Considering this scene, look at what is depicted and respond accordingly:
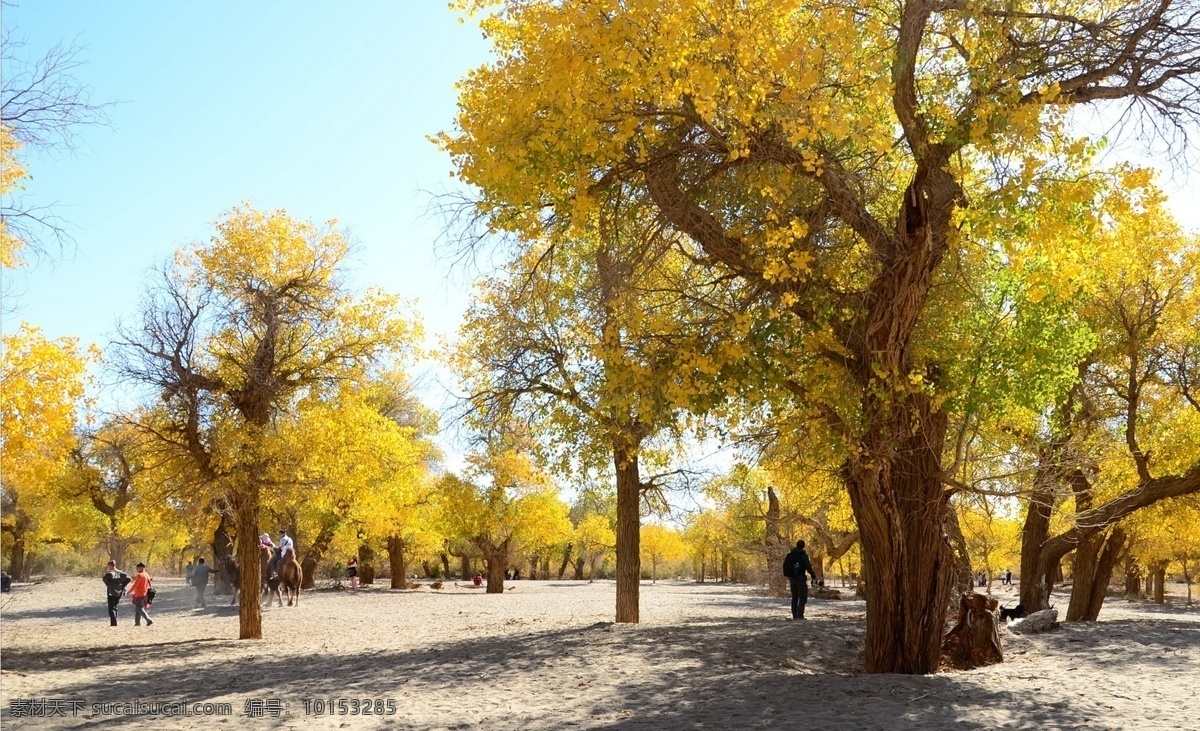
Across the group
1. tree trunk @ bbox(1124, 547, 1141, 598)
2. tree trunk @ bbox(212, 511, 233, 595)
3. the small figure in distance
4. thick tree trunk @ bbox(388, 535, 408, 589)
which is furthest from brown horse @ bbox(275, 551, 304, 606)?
tree trunk @ bbox(1124, 547, 1141, 598)

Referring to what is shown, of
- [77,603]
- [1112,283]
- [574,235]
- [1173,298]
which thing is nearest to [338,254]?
[574,235]

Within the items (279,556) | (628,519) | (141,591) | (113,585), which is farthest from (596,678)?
(279,556)

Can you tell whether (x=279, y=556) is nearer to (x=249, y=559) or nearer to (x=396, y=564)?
(x=249, y=559)

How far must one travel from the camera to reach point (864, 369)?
8320mm

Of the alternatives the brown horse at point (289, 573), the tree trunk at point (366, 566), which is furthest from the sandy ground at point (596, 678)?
the tree trunk at point (366, 566)

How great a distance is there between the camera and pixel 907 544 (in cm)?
897

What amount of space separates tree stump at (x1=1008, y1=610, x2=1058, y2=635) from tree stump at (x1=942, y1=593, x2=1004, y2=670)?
9.72 feet

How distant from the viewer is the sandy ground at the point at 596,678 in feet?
23.1

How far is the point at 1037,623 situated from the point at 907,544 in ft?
21.5

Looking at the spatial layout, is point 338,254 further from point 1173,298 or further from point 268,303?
point 1173,298

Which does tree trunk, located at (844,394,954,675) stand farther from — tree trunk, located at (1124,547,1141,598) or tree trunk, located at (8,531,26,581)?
tree trunk, located at (8,531,26,581)

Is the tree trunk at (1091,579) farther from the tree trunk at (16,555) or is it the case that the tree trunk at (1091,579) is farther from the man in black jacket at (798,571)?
the tree trunk at (16,555)

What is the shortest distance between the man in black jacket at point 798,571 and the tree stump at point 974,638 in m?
4.85

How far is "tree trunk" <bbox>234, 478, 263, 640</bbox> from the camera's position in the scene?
44.4 ft
